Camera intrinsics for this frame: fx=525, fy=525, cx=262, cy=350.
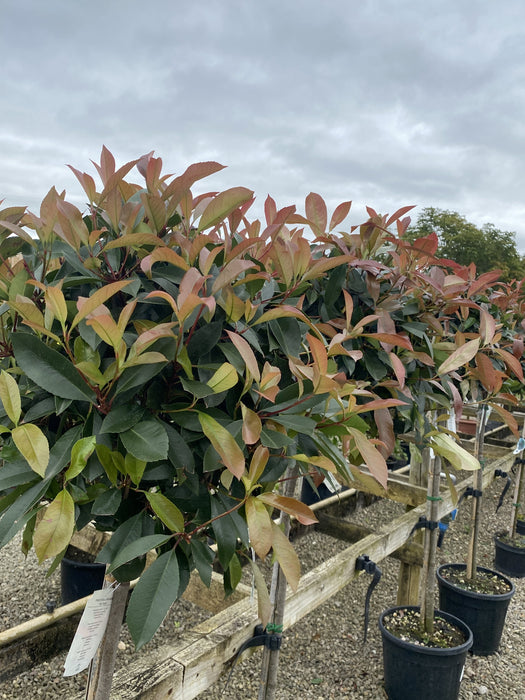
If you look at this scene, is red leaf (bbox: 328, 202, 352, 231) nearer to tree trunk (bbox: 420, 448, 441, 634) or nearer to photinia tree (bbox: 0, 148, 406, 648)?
photinia tree (bbox: 0, 148, 406, 648)

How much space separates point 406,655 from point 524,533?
116 inches

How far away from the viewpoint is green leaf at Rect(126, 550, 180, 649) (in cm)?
60

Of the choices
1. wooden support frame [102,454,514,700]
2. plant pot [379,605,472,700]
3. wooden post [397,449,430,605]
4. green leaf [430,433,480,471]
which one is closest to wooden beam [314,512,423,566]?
wooden post [397,449,430,605]

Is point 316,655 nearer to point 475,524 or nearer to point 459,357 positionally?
point 475,524

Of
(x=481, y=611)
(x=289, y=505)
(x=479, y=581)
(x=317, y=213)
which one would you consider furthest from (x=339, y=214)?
(x=479, y=581)

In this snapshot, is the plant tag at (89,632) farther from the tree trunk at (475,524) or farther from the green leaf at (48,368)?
the tree trunk at (475,524)

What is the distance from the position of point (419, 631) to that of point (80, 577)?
1792 millimetres

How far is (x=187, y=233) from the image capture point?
0.87 metres

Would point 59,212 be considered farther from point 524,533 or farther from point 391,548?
point 524,533

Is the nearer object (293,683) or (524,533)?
(293,683)

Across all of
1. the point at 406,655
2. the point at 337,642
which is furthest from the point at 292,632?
the point at 406,655

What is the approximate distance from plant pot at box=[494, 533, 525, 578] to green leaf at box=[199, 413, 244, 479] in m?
4.29

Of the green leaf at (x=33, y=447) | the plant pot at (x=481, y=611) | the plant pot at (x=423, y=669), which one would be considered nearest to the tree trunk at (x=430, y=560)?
the plant pot at (x=423, y=669)

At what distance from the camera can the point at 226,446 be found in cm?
63
